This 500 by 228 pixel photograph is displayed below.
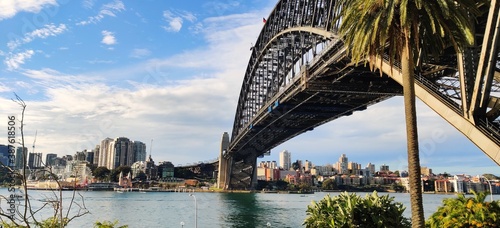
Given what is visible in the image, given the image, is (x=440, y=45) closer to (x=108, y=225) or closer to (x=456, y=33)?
(x=456, y=33)

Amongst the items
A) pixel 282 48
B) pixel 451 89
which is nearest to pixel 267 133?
pixel 282 48

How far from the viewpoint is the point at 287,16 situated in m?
68.4

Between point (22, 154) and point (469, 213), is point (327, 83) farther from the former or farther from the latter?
point (22, 154)

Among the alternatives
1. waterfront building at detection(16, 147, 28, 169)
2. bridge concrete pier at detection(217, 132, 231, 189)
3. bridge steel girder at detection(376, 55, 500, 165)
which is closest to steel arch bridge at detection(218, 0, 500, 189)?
bridge steel girder at detection(376, 55, 500, 165)

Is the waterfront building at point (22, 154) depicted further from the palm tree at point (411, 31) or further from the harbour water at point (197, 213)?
the palm tree at point (411, 31)

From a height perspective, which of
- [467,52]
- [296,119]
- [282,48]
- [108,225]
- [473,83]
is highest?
[282,48]

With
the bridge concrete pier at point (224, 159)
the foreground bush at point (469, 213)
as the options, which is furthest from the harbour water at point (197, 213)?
the bridge concrete pier at point (224, 159)

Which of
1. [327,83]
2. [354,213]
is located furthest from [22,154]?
[327,83]

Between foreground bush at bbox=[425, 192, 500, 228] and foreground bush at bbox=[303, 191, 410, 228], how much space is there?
68.4 inches

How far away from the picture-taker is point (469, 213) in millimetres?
15258

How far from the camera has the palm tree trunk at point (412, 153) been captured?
12.8m

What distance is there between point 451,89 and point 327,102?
3612cm

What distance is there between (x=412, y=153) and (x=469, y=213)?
4544 millimetres

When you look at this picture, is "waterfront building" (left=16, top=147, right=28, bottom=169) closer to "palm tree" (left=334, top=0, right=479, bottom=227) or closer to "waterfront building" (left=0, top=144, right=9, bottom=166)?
"waterfront building" (left=0, top=144, right=9, bottom=166)
